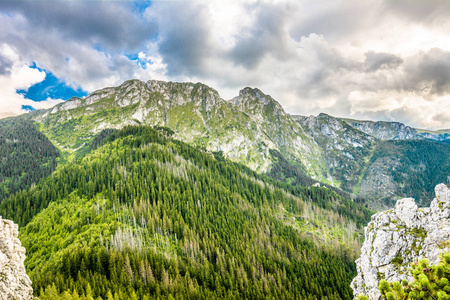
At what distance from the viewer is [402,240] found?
32844 millimetres

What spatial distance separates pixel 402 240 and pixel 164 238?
104 meters

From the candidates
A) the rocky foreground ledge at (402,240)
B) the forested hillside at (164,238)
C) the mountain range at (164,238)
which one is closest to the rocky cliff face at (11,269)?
the mountain range at (164,238)

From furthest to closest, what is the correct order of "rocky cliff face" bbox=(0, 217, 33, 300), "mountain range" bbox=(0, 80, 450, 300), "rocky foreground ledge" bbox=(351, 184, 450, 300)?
"mountain range" bbox=(0, 80, 450, 300) → "rocky cliff face" bbox=(0, 217, 33, 300) → "rocky foreground ledge" bbox=(351, 184, 450, 300)

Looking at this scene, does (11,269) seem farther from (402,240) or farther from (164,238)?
(164,238)

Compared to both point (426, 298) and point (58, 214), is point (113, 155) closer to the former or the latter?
point (58, 214)

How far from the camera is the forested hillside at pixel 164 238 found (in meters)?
73.5

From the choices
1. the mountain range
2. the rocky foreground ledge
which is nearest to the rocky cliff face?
the mountain range

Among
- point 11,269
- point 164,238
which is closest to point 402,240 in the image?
point 11,269

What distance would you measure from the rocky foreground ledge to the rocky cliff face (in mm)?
57743

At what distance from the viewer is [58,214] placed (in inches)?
4272

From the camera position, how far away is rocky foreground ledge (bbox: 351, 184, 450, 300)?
2806 cm

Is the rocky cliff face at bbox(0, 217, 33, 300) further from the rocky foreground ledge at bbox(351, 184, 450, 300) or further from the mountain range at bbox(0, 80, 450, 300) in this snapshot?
the rocky foreground ledge at bbox(351, 184, 450, 300)

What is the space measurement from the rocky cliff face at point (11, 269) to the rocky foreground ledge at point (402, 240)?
57.7 meters

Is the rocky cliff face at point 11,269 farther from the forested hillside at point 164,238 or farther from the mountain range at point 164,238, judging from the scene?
the forested hillside at point 164,238
